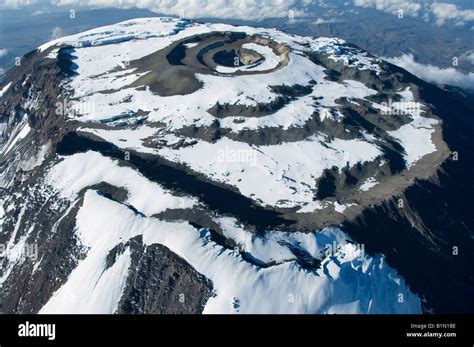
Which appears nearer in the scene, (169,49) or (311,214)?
(311,214)

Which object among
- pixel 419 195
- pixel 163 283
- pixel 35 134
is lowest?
pixel 35 134

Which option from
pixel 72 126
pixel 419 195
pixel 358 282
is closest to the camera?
pixel 358 282

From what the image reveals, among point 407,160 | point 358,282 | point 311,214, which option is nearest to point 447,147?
point 407,160
